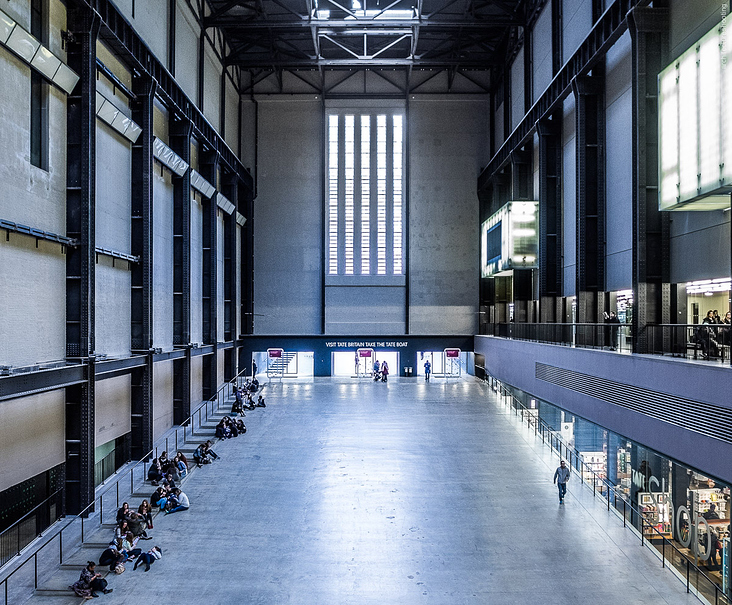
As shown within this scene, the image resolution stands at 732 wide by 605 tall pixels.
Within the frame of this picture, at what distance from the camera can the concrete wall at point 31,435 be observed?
1481 cm

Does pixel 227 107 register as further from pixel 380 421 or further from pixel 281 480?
pixel 281 480

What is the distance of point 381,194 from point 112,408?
30519 millimetres

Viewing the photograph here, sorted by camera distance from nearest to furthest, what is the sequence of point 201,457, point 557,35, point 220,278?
point 201,457 < point 557,35 < point 220,278

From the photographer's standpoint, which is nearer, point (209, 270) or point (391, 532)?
point (391, 532)

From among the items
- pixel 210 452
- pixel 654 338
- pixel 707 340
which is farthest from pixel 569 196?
pixel 210 452

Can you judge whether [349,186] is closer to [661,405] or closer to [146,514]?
[661,405]

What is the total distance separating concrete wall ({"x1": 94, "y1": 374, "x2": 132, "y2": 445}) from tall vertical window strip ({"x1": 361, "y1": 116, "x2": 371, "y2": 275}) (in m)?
26.2

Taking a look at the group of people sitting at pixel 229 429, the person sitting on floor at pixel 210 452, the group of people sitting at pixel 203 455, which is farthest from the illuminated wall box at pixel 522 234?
the group of people sitting at pixel 203 455

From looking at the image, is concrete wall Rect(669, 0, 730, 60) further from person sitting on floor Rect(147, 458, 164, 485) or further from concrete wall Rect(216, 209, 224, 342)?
concrete wall Rect(216, 209, 224, 342)

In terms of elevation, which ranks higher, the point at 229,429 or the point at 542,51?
the point at 542,51

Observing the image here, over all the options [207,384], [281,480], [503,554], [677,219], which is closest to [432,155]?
[207,384]

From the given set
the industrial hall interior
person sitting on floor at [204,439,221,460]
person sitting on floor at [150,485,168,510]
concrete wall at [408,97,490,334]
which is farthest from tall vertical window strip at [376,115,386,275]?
person sitting on floor at [150,485,168,510]

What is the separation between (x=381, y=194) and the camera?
4688 centimetres

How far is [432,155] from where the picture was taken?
46.9 meters
